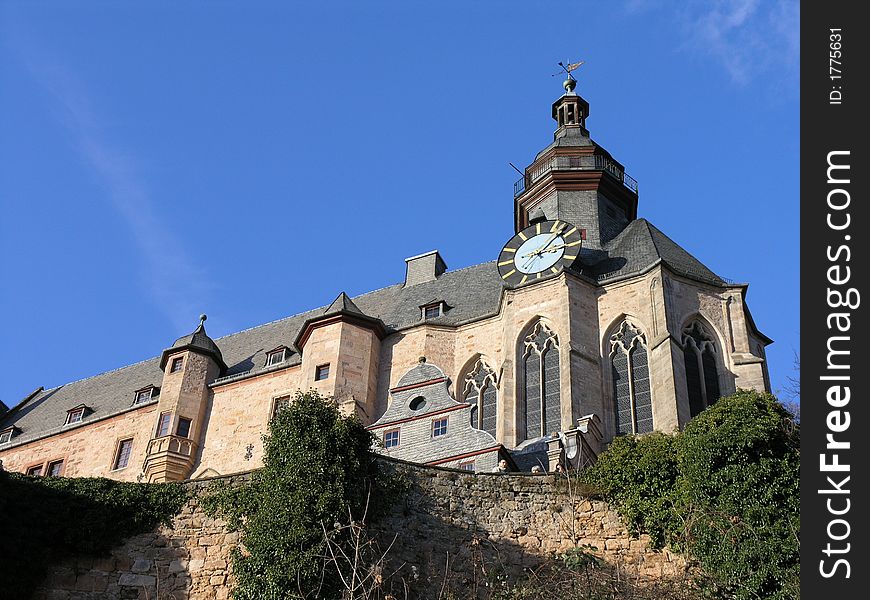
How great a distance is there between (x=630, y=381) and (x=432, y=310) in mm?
7728

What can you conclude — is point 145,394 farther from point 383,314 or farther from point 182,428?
point 383,314

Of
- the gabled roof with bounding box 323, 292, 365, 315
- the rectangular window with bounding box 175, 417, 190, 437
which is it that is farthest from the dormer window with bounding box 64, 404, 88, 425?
the gabled roof with bounding box 323, 292, 365, 315

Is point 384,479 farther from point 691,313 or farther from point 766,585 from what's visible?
point 691,313

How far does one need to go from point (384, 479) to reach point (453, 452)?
418 cm

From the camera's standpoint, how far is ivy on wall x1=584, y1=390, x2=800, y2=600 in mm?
17234

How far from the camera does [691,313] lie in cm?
3012

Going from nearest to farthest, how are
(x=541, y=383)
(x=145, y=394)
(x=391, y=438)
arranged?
(x=391, y=438) < (x=541, y=383) < (x=145, y=394)

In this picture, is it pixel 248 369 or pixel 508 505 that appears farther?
pixel 248 369

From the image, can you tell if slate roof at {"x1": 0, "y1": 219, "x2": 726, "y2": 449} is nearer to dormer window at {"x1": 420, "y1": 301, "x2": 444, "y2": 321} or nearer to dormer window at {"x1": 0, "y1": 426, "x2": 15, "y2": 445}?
dormer window at {"x1": 420, "y1": 301, "x2": 444, "y2": 321}

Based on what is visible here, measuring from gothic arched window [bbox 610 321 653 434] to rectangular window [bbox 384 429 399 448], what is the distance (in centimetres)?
652

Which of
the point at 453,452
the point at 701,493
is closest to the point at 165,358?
the point at 453,452

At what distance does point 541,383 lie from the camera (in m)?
29.8

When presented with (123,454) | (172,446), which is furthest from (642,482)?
(123,454)

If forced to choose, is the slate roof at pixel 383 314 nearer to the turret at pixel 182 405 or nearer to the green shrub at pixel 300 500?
the turret at pixel 182 405
